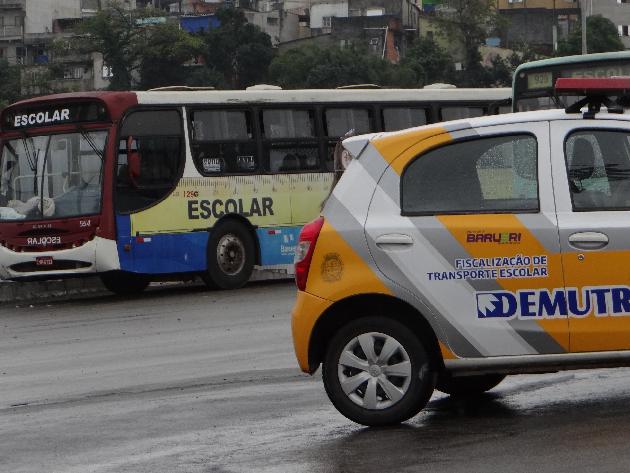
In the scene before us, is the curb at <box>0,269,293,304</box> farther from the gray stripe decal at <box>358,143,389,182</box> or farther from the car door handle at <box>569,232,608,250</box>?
the car door handle at <box>569,232,608,250</box>

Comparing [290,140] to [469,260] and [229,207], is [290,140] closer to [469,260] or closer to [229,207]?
[229,207]

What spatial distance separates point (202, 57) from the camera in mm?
152000

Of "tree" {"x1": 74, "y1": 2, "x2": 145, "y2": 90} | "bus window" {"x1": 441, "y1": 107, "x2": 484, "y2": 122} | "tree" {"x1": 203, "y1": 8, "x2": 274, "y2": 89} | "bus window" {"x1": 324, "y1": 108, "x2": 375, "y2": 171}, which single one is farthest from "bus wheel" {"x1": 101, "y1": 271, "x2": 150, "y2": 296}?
"tree" {"x1": 74, "y1": 2, "x2": 145, "y2": 90}

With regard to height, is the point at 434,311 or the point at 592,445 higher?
the point at 434,311

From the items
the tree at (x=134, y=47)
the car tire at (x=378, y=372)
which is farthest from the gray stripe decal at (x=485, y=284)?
the tree at (x=134, y=47)

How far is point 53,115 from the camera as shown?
73.0 feet

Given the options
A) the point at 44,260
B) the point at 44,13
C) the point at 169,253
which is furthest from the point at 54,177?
the point at 44,13

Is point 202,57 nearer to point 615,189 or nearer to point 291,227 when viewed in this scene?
point 291,227

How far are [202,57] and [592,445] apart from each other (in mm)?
145206

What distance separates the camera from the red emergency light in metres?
8.98

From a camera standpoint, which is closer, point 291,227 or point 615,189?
point 615,189

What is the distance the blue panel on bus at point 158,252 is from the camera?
71.1ft

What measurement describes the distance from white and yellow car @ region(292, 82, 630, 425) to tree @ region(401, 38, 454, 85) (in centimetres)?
13552

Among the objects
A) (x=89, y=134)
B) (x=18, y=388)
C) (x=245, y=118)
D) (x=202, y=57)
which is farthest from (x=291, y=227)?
(x=202, y=57)
